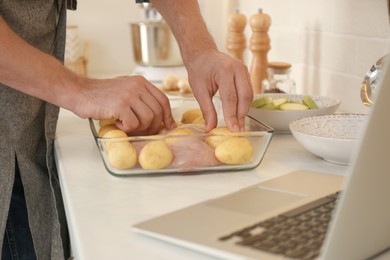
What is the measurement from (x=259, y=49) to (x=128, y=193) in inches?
35.5

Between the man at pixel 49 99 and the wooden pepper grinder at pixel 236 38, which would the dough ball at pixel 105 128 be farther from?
Result: the wooden pepper grinder at pixel 236 38

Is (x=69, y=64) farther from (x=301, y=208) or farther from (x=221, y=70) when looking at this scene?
(x=301, y=208)

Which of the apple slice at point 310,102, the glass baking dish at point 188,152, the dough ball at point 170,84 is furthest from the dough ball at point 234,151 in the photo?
the dough ball at point 170,84

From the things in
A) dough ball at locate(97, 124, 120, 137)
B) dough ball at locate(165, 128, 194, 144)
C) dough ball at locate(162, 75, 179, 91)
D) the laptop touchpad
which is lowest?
dough ball at locate(162, 75, 179, 91)

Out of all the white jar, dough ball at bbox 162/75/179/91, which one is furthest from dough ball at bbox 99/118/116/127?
dough ball at bbox 162/75/179/91

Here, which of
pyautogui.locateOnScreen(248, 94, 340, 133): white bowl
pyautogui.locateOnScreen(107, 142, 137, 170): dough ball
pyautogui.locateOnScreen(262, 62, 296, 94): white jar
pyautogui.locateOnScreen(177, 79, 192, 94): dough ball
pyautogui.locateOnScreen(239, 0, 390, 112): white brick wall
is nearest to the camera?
pyautogui.locateOnScreen(107, 142, 137, 170): dough ball

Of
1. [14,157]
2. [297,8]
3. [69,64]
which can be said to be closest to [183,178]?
[14,157]

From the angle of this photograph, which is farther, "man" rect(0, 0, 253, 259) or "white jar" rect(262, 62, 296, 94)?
"white jar" rect(262, 62, 296, 94)

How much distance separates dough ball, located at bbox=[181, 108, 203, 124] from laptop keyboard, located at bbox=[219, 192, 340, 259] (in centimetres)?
46

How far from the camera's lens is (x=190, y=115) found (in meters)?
1.15

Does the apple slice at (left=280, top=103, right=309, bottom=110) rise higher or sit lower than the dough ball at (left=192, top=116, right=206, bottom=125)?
higher

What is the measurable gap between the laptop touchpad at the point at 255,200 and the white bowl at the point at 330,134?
0.58 ft

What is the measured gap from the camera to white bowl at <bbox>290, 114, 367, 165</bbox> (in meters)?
0.94

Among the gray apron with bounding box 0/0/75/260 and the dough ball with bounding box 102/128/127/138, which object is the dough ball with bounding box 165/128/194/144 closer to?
the dough ball with bounding box 102/128/127/138
